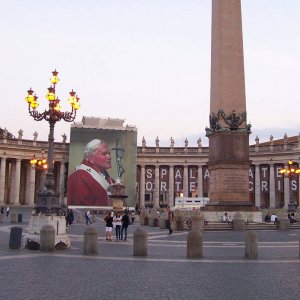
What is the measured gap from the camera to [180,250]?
22.4m

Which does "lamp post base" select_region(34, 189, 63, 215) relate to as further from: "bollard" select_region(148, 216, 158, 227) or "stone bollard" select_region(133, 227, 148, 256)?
"bollard" select_region(148, 216, 158, 227)

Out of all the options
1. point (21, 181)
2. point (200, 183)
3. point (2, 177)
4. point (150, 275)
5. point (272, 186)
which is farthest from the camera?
point (21, 181)

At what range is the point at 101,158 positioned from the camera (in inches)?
3716

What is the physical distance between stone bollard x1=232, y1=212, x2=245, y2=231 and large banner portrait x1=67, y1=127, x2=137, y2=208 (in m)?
57.4

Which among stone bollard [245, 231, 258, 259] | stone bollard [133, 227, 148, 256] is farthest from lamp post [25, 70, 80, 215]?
stone bollard [245, 231, 258, 259]

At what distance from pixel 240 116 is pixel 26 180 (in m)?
73.9

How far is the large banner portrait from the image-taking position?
91.8 metres

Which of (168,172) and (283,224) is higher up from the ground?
(168,172)

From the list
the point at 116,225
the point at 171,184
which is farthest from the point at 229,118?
the point at 171,184

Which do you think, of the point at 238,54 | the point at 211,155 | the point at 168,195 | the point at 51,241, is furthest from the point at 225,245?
the point at 168,195

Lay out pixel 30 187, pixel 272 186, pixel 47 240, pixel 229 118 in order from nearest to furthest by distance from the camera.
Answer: pixel 47 240 < pixel 229 118 < pixel 272 186 < pixel 30 187

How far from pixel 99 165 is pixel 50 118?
224 feet

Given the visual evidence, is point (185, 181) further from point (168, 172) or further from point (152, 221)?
point (152, 221)

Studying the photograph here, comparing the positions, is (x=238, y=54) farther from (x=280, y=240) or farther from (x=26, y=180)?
(x=26, y=180)
